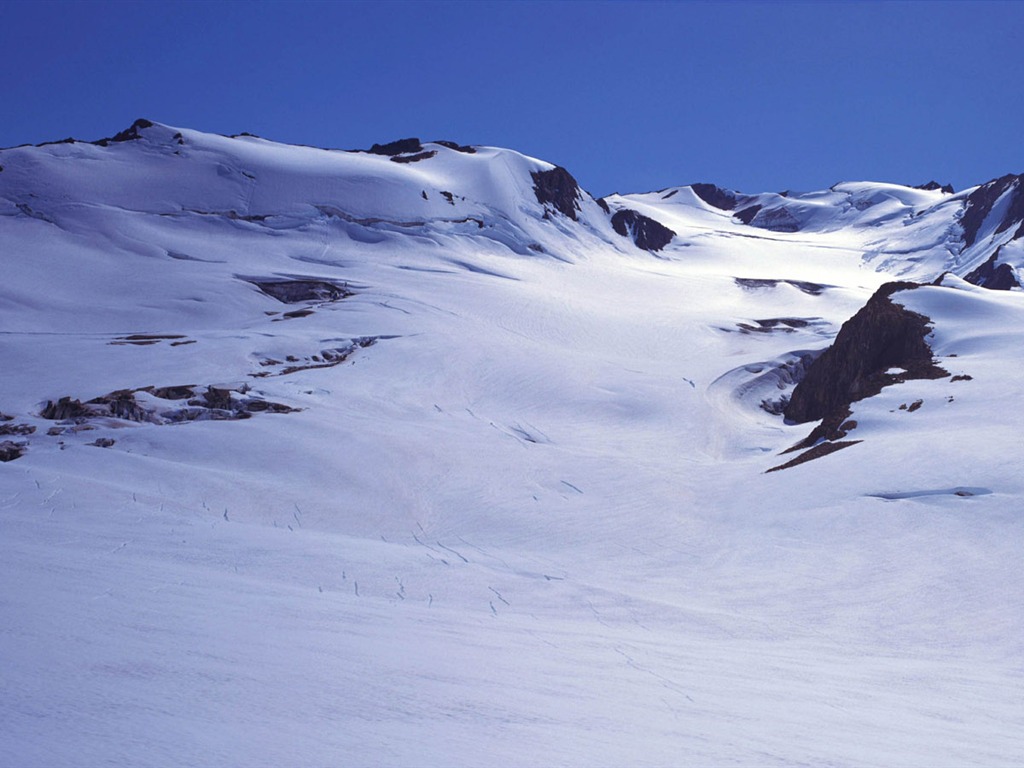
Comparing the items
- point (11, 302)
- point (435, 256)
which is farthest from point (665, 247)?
point (11, 302)

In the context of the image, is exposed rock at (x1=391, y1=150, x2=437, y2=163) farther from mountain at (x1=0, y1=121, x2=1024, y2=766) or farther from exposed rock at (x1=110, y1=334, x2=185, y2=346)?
exposed rock at (x1=110, y1=334, x2=185, y2=346)

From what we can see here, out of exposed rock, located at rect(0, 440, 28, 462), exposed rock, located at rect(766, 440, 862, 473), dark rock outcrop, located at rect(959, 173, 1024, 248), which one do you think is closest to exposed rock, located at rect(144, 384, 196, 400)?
exposed rock, located at rect(0, 440, 28, 462)

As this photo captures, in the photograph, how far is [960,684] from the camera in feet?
24.0

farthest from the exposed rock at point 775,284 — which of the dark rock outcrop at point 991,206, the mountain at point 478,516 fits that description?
the dark rock outcrop at point 991,206

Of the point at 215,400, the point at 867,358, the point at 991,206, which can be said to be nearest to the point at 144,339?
the point at 215,400

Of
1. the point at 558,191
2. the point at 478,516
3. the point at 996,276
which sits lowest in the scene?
the point at 478,516

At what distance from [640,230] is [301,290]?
40668 mm

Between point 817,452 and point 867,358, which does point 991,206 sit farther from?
point 817,452

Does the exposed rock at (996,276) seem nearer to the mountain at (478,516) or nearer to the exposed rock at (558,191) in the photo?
the mountain at (478,516)

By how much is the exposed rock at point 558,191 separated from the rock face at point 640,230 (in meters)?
4.21

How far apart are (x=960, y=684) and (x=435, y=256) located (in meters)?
44.7

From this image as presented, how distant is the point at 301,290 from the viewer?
39219 millimetres

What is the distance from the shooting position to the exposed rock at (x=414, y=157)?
68.5 m

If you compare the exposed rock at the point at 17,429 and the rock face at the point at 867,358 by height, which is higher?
the rock face at the point at 867,358
